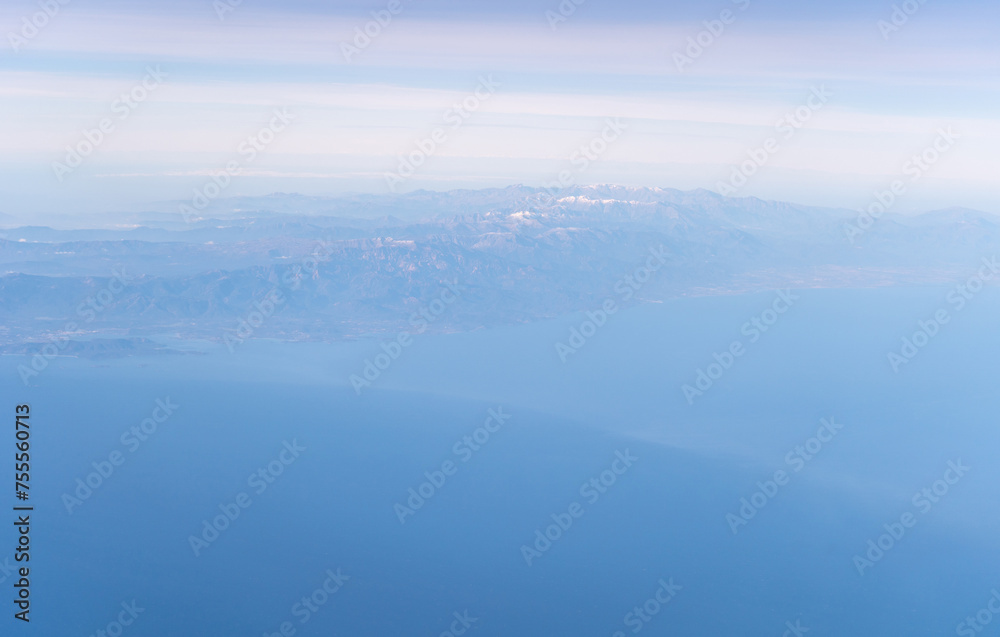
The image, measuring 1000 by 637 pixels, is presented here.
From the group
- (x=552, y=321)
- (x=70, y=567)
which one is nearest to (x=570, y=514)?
(x=70, y=567)

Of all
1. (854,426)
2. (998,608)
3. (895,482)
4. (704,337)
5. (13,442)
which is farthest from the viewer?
(704,337)

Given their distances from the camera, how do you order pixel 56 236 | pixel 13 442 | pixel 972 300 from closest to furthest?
pixel 13 442, pixel 972 300, pixel 56 236

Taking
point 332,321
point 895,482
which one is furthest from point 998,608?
point 332,321

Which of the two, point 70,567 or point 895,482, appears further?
point 895,482

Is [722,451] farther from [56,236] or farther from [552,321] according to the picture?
[56,236]

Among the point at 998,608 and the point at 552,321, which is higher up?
the point at 552,321

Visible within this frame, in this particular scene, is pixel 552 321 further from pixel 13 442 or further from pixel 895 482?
pixel 13 442

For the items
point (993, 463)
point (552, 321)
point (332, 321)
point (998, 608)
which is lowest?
point (998, 608)
